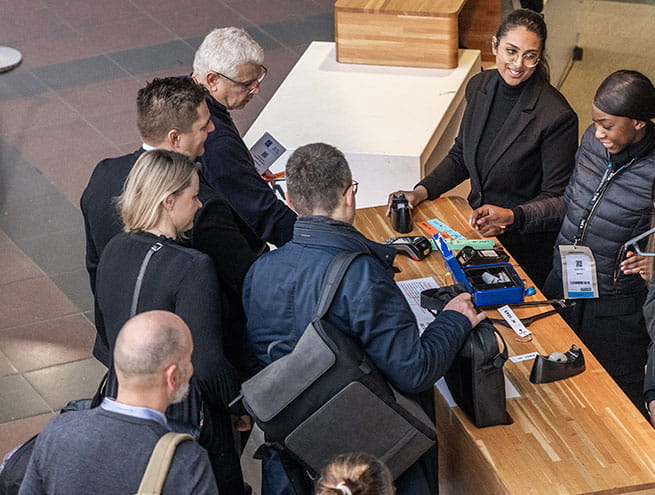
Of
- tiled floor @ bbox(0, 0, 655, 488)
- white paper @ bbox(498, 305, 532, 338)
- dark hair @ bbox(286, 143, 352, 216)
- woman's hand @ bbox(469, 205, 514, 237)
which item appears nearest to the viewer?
dark hair @ bbox(286, 143, 352, 216)

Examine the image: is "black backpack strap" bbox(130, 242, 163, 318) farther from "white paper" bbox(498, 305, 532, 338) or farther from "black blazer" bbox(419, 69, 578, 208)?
"black blazer" bbox(419, 69, 578, 208)

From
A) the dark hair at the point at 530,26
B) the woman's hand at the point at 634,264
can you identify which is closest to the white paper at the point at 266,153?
the dark hair at the point at 530,26

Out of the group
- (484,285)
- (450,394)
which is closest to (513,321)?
(484,285)

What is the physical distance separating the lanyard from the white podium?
177cm

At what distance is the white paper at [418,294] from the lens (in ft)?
11.2

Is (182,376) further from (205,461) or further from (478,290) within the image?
(478,290)

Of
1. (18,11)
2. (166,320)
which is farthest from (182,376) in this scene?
(18,11)

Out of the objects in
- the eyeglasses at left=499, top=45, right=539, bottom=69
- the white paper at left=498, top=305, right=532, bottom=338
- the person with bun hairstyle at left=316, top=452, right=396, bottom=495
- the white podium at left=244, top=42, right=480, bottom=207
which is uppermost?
the eyeglasses at left=499, top=45, right=539, bottom=69

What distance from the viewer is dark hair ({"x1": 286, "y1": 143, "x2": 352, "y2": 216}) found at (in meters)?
2.81

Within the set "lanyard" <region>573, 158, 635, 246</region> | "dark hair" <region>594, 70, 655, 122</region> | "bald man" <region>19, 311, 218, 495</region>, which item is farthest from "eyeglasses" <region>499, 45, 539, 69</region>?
"bald man" <region>19, 311, 218, 495</region>

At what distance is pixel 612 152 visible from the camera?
3.45 meters

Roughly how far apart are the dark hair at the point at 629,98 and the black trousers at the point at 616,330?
666 millimetres

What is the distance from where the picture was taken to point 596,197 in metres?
3.52

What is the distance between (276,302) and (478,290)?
3.02 feet
